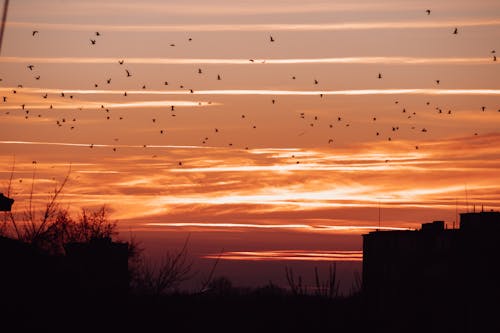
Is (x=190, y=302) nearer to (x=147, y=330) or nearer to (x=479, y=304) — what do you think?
(x=147, y=330)

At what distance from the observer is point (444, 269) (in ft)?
265

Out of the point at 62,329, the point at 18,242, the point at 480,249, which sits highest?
the point at 480,249

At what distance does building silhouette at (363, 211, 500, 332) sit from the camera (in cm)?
6238

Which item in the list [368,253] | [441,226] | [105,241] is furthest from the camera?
[368,253]

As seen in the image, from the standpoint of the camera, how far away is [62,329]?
25641 mm

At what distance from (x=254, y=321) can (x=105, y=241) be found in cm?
991

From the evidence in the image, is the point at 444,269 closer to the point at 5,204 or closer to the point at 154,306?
the point at 154,306

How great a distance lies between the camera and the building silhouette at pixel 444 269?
2456 inches

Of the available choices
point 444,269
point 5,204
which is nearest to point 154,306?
point 5,204

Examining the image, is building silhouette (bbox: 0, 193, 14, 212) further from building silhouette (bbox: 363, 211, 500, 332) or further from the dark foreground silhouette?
building silhouette (bbox: 363, 211, 500, 332)

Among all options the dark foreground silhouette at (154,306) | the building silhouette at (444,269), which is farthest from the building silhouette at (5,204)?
the building silhouette at (444,269)

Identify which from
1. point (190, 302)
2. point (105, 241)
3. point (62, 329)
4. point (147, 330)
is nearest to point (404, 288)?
point (105, 241)

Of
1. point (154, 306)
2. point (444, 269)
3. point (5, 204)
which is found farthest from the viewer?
point (444, 269)

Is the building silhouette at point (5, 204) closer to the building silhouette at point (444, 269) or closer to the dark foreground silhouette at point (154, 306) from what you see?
the dark foreground silhouette at point (154, 306)
